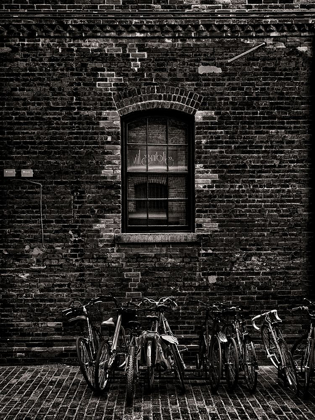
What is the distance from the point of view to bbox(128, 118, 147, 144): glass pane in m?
8.76

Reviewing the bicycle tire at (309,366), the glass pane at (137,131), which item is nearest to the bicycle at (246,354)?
the bicycle tire at (309,366)

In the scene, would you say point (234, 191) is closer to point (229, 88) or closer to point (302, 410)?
point (229, 88)

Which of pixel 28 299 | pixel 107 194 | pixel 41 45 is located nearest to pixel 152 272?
pixel 107 194

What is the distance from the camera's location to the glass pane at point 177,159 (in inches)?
347

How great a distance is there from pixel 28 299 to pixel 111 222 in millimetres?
1852

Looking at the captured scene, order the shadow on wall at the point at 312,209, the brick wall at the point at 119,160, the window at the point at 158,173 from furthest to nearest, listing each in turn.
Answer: the window at the point at 158,173 → the shadow on wall at the point at 312,209 → the brick wall at the point at 119,160

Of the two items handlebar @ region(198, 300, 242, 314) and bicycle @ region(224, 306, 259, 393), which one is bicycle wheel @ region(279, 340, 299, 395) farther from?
handlebar @ region(198, 300, 242, 314)

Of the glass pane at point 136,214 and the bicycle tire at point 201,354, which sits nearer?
the bicycle tire at point 201,354

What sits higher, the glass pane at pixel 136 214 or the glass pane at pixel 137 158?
the glass pane at pixel 137 158

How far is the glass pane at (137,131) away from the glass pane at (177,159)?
0.51m

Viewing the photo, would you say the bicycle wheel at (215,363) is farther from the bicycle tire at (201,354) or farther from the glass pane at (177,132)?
the glass pane at (177,132)

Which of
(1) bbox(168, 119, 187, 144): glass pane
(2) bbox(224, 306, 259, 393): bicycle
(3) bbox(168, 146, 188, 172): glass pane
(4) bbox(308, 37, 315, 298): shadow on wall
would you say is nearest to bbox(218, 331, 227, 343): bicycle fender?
(2) bbox(224, 306, 259, 393): bicycle

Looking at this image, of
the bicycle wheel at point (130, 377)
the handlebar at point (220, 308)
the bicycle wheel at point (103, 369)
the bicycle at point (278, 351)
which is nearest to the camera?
the bicycle wheel at point (130, 377)

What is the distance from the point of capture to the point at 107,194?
859cm
